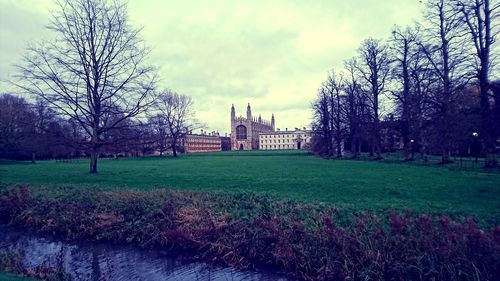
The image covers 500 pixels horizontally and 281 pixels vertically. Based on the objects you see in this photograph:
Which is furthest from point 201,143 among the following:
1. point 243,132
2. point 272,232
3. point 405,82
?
point 272,232

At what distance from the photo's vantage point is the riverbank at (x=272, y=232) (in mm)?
5547

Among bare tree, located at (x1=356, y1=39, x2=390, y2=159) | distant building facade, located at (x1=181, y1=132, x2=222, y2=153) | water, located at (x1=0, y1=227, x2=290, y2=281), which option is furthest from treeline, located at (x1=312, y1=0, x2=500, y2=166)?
distant building facade, located at (x1=181, y1=132, x2=222, y2=153)

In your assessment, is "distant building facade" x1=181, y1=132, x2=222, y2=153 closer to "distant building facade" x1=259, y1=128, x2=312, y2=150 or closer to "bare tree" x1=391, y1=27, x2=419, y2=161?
"distant building facade" x1=259, y1=128, x2=312, y2=150

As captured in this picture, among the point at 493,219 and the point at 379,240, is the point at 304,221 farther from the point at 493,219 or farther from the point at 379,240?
the point at 493,219

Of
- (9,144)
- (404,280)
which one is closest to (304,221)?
(404,280)

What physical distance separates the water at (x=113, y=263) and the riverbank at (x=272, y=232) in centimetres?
38

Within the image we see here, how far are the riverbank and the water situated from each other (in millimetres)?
382

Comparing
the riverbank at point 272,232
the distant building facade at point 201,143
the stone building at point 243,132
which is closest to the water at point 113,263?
the riverbank at point 272,232

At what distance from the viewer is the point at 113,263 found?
7102mm

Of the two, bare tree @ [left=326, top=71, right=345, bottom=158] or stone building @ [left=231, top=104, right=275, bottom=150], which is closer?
bare tree @ [left=326, top=71, right=345, bottom=158]

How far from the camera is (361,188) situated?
1144 cm

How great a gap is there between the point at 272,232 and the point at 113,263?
4155 millimetres

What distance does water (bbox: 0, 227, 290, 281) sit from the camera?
251 inches

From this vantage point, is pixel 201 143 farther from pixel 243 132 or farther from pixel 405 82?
pixel 405 82
